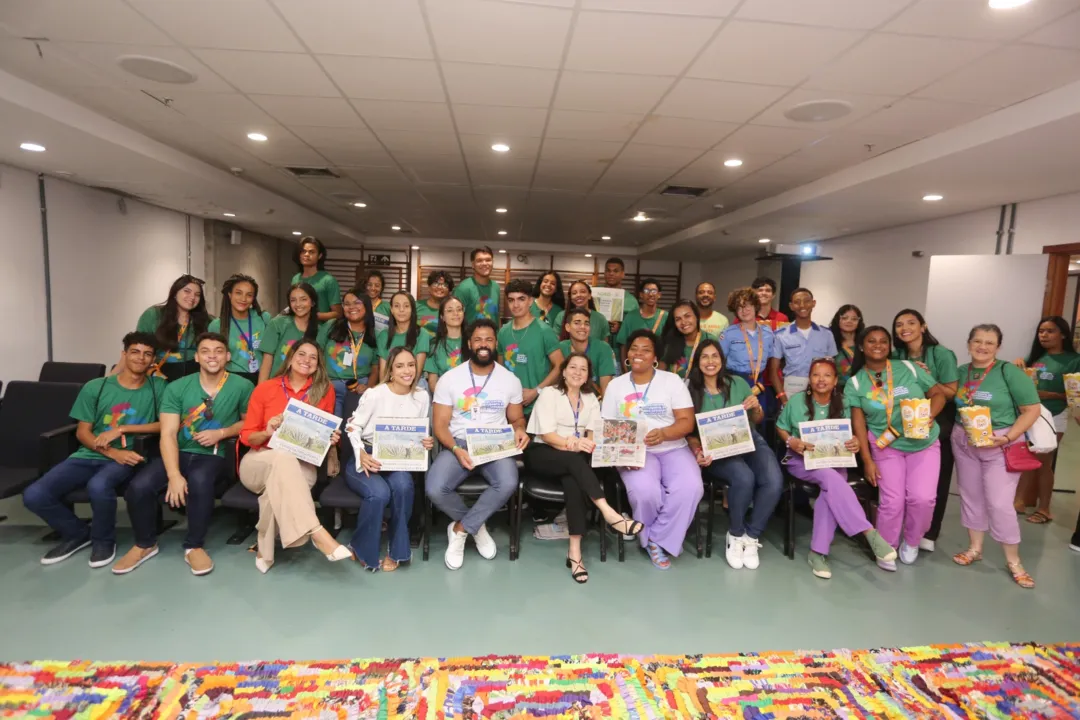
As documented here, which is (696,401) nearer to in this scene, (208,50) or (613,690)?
(613,690)

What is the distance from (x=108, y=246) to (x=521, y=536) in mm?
6813

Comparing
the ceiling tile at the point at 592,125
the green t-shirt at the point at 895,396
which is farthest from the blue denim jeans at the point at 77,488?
the green t-shirt at the point at 895,396

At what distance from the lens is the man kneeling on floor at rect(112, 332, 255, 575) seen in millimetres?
3182

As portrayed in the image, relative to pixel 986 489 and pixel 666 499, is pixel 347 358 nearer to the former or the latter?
pixel 666 499

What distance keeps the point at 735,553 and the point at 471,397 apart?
1962mm

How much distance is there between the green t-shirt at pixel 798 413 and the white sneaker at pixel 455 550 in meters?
2.24

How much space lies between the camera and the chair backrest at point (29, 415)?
11.7 ft

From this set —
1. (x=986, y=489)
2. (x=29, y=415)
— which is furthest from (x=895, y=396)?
(x=29, y=415)

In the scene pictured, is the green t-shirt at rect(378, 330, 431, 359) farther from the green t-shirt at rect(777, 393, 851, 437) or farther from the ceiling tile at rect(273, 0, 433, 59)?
the green t-shirt at rect(777, 393, 851, 437)

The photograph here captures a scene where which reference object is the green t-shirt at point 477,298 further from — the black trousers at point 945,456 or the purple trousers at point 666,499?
the black trousers at point 945,456

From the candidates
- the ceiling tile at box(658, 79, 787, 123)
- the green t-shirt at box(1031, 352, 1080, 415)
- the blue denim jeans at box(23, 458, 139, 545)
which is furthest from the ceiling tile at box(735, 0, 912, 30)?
the blue denim jeans at box(23, 458, 139, 545)

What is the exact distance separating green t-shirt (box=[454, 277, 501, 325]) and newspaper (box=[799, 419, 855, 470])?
2.55m

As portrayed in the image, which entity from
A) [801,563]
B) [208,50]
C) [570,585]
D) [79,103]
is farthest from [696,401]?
[79,103]

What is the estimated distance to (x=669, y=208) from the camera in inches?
304
